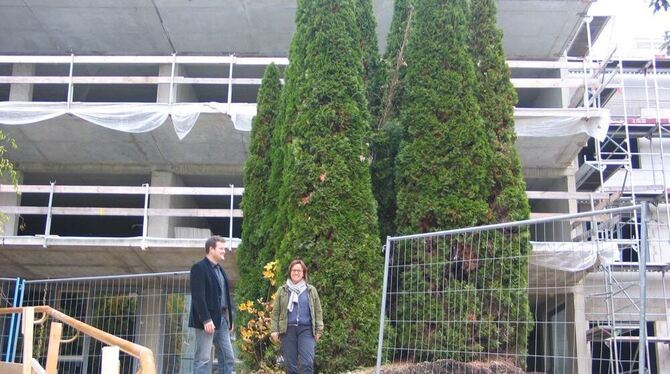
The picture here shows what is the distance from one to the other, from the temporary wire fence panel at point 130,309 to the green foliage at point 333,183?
9.65 ft

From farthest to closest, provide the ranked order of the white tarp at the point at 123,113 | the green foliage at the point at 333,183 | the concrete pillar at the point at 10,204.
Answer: the concrete pillar at the point at 10,204
the white tarp at the point at 123,113
the green foliage at the point at 333,183

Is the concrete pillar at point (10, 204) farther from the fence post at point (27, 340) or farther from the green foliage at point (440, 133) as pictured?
the green foliage at point (440, 133)

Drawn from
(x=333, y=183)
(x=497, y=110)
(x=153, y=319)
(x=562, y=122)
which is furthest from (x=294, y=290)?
(x=562, y=122)

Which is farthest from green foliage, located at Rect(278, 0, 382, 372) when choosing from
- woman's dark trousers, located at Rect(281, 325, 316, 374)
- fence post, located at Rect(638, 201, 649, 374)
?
fence post, located at Rect(638, 201, 649, 374)

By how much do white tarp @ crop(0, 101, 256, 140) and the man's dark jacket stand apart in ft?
21.0

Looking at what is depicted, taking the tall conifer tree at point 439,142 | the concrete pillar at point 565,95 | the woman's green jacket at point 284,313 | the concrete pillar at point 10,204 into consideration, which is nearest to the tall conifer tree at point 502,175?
the tall conifer tree at point 439,142

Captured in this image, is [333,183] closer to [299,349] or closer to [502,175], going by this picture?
[502,175]

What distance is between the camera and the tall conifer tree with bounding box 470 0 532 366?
8.15m

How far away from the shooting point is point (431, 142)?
10.1m

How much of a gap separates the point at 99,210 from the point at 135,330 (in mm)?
2380

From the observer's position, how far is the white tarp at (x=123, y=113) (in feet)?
44.4

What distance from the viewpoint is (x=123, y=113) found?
13.7 meters

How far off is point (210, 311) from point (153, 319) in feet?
18.7

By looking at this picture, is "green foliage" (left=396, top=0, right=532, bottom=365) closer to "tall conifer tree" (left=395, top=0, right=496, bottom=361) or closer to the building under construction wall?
"tall conifer tree" (left=395, top=0, right=496, bottom=361)
